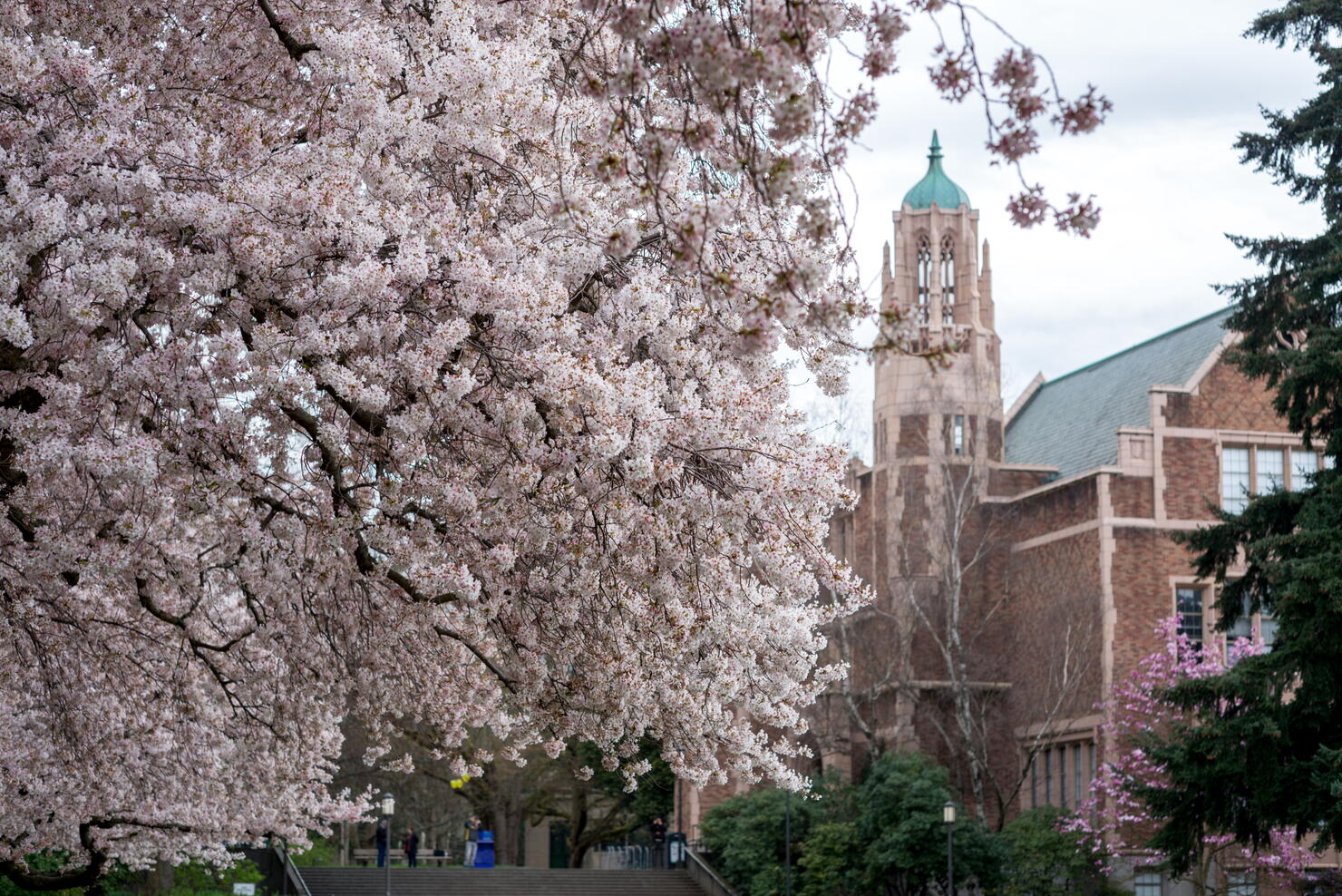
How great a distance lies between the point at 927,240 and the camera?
4069cm

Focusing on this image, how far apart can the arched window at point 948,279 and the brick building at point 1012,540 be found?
8 centimetres

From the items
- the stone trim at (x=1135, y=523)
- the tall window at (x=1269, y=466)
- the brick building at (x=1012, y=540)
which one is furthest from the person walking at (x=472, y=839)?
the tall window at (x=1269, y=466)

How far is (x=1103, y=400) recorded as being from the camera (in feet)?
132

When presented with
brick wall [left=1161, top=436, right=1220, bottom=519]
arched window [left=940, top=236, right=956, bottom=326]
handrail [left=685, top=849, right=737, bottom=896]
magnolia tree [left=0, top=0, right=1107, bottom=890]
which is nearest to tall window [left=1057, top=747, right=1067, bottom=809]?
brick wall [left=1161, top=436, right=1220, bottom=519]

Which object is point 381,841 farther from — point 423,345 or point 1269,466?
point 423,345

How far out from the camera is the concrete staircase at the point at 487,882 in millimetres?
34188

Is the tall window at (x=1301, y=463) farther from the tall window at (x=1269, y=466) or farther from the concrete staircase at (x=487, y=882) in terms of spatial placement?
the concrete staircase at (x=487, y=882)

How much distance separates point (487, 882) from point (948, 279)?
57.6 feet

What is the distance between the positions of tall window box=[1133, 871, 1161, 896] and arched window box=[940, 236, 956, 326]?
14011 mm

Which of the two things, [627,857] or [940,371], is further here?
[627,857]

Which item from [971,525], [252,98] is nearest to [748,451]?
[252,98]

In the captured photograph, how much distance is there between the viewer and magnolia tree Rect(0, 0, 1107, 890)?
7082 millimetres

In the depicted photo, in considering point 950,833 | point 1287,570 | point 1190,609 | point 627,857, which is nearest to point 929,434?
point 1190,609

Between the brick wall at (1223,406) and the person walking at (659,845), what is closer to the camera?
the brick wall at (1223,406)
